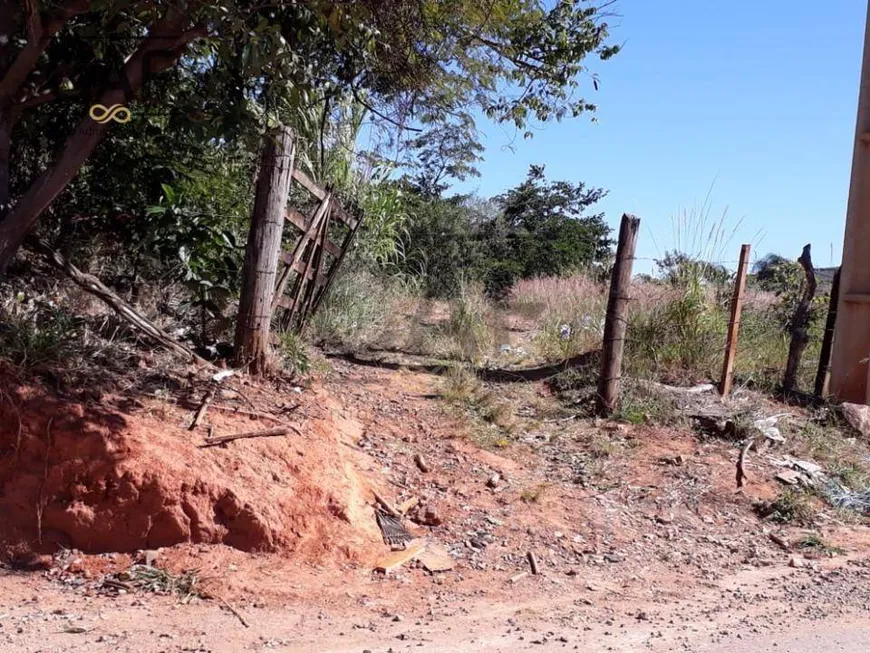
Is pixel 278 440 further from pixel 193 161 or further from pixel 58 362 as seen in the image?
pixel 193 161

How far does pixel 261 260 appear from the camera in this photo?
6145 mm

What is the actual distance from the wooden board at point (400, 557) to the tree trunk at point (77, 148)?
303 centimetres

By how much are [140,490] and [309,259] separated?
3383 mm

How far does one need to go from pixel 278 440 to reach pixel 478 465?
1.76 meters

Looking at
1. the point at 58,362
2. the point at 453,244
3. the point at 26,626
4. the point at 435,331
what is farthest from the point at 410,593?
the point at 453,244

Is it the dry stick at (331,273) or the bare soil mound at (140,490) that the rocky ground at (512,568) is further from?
the dry stick at (331,273)

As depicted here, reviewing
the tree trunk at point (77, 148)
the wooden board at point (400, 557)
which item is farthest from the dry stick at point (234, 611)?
the tree trunk at point (77, 148)

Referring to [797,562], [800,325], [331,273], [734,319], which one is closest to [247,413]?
[331,273]

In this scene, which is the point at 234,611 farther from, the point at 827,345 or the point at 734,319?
the point at 827,345

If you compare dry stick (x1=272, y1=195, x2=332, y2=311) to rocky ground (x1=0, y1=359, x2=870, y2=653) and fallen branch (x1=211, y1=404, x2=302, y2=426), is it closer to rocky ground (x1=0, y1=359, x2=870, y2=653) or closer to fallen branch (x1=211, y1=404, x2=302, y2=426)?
rocky ground (x1=0, y1=359, x2=870, y2=653)

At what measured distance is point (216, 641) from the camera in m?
3.69

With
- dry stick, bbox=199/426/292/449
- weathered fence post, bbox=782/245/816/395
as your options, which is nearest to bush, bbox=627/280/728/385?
weathered fence post, bbox=782/245/816/395

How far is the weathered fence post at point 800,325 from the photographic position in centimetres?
892

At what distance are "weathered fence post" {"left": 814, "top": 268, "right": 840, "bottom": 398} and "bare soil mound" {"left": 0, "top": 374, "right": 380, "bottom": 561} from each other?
634 cm
